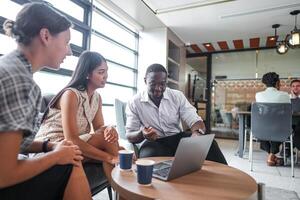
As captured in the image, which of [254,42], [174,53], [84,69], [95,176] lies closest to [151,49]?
[174,53]

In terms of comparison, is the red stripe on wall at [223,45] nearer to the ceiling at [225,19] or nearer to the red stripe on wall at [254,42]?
the ceiling at [225,19]

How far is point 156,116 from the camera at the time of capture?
198 cm

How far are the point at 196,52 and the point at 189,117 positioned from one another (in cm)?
501

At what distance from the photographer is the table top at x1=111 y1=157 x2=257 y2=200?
2.69 ft

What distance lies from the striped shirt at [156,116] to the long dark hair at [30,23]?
1155mm

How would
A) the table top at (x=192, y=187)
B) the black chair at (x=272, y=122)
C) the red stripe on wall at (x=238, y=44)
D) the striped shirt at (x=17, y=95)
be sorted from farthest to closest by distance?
the red stripe on wall at (x=238, y=44) → the black chair at (x=272, y=122) → the table top at (x=192, y=187) → the striped shirt at (x=17, y=95)

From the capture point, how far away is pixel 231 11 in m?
3.83

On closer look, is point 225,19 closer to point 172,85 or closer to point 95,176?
point 172,85

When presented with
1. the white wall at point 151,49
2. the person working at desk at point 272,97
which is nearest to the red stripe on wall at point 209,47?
the white wall at point 151,49

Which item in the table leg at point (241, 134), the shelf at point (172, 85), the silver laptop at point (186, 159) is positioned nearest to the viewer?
the silver laptop at point (186, 159)

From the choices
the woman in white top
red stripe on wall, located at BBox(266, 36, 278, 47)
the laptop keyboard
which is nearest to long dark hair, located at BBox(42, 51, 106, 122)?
the woman in white top

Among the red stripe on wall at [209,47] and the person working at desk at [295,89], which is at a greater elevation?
the red stripe on wall at [209,47]

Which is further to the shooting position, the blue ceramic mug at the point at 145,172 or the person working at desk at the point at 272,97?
the person working at desk at the point at 272,97

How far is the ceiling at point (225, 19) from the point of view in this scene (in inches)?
142
